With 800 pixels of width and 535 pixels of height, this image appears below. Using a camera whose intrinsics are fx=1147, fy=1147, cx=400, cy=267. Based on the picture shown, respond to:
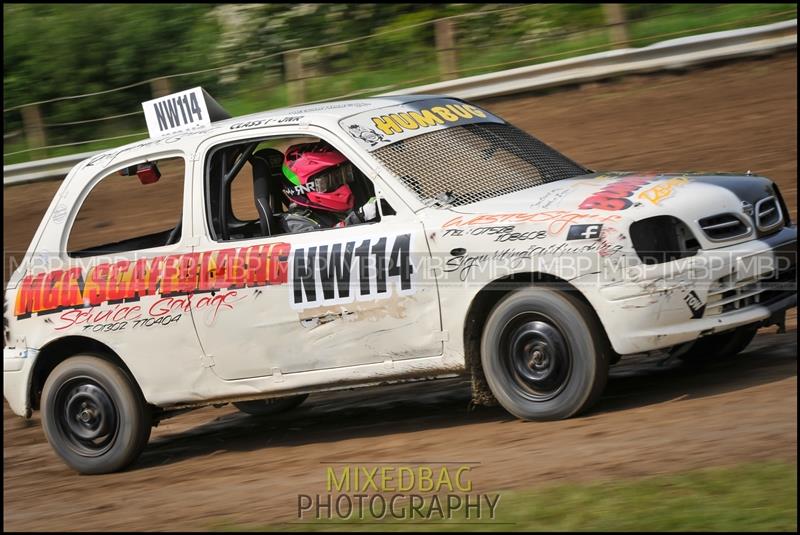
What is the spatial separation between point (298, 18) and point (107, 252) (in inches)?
489

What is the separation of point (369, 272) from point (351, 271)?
0.11 meters

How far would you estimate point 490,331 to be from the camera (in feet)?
19.9

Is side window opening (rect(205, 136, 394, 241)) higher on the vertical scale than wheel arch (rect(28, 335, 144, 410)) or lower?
higher

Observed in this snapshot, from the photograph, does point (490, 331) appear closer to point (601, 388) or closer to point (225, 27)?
point (601, 388)

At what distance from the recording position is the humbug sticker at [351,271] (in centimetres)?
618

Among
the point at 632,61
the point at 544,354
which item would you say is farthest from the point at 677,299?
the point at 632,61

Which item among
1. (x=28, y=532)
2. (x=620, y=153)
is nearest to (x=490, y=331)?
(x=28, y=532)

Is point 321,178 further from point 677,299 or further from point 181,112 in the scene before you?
point 677,299

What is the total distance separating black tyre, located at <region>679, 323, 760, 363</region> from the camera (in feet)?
22.7

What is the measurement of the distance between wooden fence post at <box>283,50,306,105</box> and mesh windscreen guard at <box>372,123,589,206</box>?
33.1 feet

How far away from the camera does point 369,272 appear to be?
6.25 metres

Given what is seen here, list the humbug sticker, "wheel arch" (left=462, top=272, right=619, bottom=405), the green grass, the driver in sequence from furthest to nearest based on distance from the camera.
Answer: the driver → the humbug sticker → "wheel arch" (left=462, top=272, right=619, bottom=405) → the green grass

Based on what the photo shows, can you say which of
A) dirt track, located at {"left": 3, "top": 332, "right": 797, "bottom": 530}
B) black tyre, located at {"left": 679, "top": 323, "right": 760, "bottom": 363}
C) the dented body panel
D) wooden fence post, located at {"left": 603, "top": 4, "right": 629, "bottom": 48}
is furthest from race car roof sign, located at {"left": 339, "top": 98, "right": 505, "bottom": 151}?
wooden fence post, located at {"left": 603, "top": 4, "right": 629, "bottom": 48}

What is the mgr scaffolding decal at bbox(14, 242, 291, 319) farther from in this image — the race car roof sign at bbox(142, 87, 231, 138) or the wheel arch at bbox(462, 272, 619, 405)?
the wheel arch at bbox(462, 272, 619, 405)
